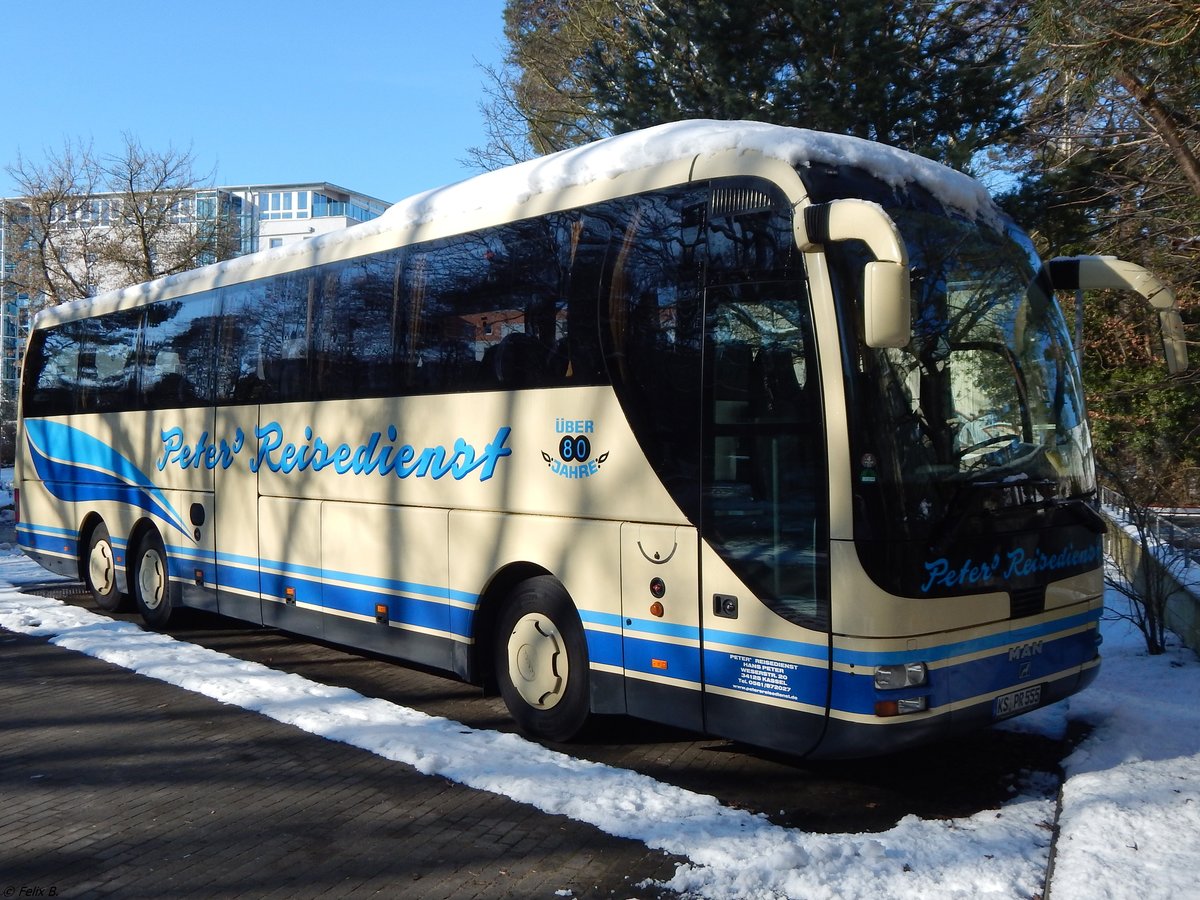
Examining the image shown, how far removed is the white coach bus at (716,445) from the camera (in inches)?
213

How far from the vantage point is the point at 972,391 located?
5848mm

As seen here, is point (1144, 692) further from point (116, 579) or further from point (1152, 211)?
point (116, 579)

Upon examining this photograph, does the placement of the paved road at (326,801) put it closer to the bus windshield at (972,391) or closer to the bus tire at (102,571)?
the bus windshield at (972,391)

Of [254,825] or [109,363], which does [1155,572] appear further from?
[109,363]

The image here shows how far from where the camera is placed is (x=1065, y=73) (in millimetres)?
9773

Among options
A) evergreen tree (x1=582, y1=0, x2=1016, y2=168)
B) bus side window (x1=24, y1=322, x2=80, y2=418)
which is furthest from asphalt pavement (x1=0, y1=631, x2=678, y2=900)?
evergreen tree (x1=582, y1=0, x2=1016, y2=168)

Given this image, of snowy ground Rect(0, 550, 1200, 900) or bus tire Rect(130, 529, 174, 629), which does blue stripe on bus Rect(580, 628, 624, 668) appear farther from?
bus tire Rect(130, 529, 174, 629)

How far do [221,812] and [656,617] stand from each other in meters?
2.54

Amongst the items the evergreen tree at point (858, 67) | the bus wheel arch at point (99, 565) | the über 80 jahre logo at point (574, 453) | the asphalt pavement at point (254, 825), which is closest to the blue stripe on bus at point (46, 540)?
the bus wheel arch at point (99, 565)

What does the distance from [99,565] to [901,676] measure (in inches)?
394

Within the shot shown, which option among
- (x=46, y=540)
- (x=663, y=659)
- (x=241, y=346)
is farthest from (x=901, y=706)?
(x=46, y=540)

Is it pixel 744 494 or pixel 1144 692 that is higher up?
pixel 744 494

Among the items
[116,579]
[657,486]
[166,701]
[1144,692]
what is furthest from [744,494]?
[116,579]

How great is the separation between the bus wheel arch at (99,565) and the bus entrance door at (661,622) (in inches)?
306
